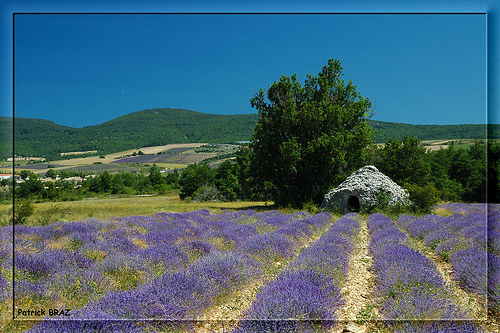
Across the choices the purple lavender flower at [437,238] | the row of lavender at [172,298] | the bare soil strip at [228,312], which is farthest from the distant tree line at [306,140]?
the bare soil strip at [228,312]

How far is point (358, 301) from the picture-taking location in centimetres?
365

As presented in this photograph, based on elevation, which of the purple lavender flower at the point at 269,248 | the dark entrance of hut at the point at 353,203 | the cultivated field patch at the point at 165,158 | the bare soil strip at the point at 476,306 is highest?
the cultivated field patch at the point at 165,158

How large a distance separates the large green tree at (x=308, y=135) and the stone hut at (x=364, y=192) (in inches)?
74.6

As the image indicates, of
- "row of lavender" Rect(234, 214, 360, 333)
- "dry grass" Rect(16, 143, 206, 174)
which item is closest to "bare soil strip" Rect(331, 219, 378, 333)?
"row of lavender" Rect(234, 214, 360, 333)

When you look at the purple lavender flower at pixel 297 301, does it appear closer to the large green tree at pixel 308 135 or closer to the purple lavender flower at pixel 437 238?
the purple lavender flower at pixel 437 238

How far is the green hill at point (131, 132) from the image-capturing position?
3.66m

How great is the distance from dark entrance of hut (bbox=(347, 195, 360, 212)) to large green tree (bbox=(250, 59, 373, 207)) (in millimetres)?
2137

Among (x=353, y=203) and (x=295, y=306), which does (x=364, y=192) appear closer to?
(x=353, y=203)

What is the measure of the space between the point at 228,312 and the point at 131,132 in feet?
13.9

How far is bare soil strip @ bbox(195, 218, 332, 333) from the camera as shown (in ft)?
9.43

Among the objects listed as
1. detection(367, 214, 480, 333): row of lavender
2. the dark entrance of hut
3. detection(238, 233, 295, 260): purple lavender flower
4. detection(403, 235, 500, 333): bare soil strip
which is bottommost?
the dark entrance of hut

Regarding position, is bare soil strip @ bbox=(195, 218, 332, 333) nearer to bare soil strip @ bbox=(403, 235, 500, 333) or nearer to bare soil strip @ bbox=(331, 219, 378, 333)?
bare soil strip @ bbox=(331, 219, 378, 333)

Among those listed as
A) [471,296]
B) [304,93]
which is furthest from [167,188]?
[304,93]

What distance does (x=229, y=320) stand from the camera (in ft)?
9.77
